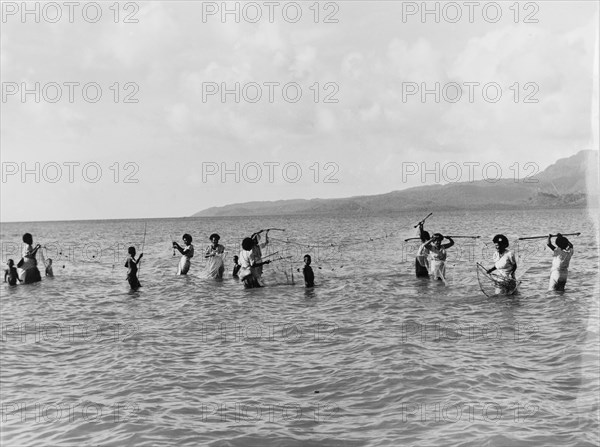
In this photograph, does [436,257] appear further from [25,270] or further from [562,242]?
[25,270]

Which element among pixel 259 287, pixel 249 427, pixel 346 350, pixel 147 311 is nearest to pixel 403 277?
pixel 259 287

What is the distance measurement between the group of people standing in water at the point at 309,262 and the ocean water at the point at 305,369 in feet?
3.38

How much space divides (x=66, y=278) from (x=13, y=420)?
24020 millimetres

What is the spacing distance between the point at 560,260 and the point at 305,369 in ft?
41.8

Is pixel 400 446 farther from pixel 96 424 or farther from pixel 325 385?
pixel 96 424

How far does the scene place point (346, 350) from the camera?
1439 cm

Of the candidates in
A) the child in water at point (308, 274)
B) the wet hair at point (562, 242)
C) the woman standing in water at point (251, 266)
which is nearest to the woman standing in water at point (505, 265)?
the wet hair at point (562, 242)

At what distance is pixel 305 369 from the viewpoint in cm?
1278

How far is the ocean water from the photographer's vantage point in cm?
959

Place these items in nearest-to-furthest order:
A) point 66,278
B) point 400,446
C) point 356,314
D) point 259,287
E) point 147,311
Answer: point 400,446 < point 356,314 < point 147,311 < point 259,287 < point 66,278

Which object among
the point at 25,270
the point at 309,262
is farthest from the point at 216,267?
the point at 25,270

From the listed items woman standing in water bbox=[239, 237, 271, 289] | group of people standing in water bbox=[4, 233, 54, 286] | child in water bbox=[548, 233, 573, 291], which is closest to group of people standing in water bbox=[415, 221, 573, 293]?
child in water bbox=[548, 233, 573, 291]

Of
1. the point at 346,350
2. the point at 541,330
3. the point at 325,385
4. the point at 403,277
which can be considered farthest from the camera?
the point at 403,277

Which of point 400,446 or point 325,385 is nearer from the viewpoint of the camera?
point 400,446
